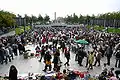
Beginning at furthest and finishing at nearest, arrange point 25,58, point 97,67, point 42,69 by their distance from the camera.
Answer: point 25,58 < point 97,67 < point 42,69

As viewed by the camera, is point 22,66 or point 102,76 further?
point 22,66

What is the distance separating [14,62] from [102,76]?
10.4 m

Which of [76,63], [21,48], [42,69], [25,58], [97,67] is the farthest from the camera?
[21,48]

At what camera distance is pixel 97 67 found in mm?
20016

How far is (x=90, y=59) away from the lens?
19.0m

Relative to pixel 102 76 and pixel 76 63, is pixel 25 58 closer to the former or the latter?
pixel 76 63

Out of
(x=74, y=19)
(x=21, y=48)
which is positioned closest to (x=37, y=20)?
(x=74, y=19)

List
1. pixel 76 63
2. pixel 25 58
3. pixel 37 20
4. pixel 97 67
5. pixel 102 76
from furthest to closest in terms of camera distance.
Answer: pixel 37 20, pixel 25 58, pixel 76 63, pixel 97 67, pixel 102 76

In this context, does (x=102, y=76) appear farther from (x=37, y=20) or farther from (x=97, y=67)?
(x=37, y=20)

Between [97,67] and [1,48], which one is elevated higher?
[1,48]

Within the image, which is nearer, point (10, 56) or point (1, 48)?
point (1, 48)

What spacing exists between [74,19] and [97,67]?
127 m

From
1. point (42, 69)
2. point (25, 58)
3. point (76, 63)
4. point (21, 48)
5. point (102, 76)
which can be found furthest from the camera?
point (21, 48)

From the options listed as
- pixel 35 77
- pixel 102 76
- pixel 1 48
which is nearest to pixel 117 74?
pixel 102 76
